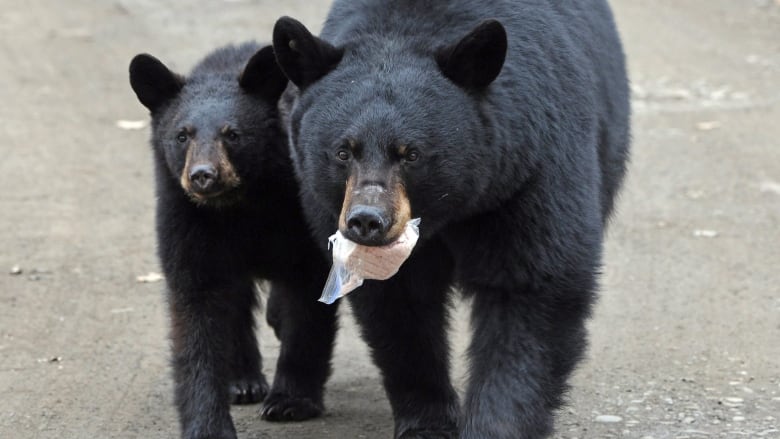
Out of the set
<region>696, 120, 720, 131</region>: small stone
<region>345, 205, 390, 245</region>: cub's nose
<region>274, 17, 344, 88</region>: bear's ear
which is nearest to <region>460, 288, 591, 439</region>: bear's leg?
<region>345, 205, 390, 245</region>: cub's nose

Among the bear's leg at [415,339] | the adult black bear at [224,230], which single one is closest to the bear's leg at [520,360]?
the bear's leg at [415,339]

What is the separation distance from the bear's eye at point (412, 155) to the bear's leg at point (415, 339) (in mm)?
607

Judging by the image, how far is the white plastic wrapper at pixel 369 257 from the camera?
4.55 meters

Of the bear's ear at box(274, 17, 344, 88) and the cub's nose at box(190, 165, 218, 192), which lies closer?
the bear's ear at box(274, 17, 344, 88)

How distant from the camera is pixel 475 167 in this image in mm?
4664

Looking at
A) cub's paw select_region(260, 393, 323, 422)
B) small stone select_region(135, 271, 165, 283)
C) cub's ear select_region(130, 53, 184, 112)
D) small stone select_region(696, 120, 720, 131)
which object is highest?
cub's ear select_region(130, 53, 184, 112)

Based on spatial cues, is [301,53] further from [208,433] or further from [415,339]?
[208,433]

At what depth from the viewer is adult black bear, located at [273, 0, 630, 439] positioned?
4574 millimetres

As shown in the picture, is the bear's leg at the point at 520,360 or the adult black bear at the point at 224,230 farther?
the adult black bear at the point at 224,230

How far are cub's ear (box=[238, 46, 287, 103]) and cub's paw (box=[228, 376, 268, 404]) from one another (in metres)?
1.29

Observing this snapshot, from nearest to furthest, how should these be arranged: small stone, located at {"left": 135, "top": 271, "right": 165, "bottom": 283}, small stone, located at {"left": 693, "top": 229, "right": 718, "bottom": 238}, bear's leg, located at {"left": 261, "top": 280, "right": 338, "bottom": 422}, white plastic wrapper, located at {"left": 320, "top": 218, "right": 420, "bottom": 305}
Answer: white plastic wrapper, located at {"left": 320, "top": 218, "right": 420, "bottom": 305}, bear's leg, located at {"left": 261, "top": 280, "right": 338, "bottom": 422}, small stone, located at {"left": 135, "top": 271, "right": 165, "bottom": 283}, small stone, located at {"left": 693, "top": 229, "right": 718, "bottom": 238}

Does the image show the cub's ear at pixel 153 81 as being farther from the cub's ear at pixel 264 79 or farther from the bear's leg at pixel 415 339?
the bear's leg at pixel 415 339

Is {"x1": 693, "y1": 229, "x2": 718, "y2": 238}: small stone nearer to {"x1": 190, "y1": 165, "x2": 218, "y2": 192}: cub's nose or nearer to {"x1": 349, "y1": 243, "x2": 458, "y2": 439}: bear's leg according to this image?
{"x1": 349, "y1": 243, "x2": 458, "y2": 439}: bear's leg

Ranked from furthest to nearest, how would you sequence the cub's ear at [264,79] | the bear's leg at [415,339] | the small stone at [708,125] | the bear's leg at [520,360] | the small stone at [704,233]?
1. the small stone at [708,125]
2. the small stone at [704,233]
3. the cub's ear at [264,79]
4. the bear's leg at [415,339]
5. the bear's leg at [520,360]
